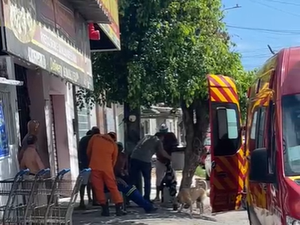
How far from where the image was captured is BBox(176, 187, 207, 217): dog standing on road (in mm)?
12938

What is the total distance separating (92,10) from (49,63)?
10.0 feet

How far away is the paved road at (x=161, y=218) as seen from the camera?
457 inches

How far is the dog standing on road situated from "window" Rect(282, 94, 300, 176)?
7176 millimetres

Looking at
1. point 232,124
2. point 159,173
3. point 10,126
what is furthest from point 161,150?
point 10,126

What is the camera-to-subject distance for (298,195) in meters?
5.16

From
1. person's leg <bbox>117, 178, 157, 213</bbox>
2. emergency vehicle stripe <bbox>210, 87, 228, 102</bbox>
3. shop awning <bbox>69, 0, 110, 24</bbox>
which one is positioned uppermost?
shop awning <bbox>69, 0, 110, 24</bbox>

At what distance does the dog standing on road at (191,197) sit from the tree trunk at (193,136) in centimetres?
124

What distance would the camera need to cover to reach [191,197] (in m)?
13.0

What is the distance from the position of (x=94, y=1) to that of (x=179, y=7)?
3795 millimetres

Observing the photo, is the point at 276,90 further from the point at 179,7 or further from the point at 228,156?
the point at 179,7

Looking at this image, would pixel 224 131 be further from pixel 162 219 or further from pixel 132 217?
pixel 132 217

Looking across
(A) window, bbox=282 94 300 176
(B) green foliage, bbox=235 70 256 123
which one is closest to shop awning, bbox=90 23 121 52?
(B) green foliage, bbox=235 70 256 123

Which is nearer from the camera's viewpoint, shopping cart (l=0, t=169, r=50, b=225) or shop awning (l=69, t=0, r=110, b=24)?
shopping cart (l=0, t=169, r=50, b=225)

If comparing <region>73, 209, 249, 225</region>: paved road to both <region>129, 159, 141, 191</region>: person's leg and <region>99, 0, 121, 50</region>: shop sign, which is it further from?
<region>99, 0, 121, 50</region>: shop sign
